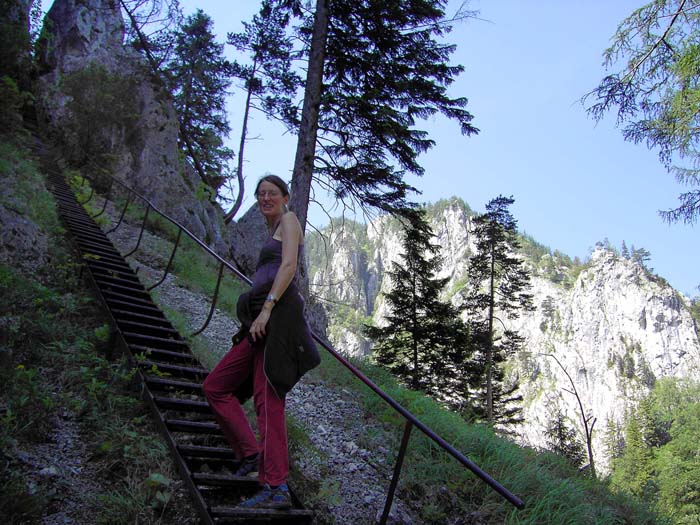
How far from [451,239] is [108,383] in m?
169

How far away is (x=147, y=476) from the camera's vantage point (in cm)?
303

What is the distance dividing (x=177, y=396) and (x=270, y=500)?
1904 mm

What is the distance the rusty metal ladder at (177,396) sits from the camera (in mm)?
2693

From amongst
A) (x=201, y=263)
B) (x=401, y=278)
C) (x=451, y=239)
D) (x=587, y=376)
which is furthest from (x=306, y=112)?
(x=451, y=239)

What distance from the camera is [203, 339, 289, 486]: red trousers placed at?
2615 mm

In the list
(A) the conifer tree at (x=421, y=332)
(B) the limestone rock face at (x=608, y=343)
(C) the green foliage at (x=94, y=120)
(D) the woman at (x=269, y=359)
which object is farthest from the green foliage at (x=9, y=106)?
(B) the limestone rock face at (x=608, y=343)

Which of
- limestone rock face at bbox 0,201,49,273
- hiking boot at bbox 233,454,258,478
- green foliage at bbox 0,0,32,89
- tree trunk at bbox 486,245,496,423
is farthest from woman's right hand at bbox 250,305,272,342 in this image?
tree trunk at bbox 486,245,496,423

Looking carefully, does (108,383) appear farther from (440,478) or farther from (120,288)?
(440,478)

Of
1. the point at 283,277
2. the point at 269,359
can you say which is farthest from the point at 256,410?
the point at 283,277

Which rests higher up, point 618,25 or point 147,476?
point 618,25

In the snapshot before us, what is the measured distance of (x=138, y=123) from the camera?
14.9 meters

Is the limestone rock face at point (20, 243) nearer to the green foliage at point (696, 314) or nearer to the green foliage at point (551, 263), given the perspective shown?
the green foliage at point (696, 314)

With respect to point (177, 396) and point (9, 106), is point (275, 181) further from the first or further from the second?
point (9, 106)

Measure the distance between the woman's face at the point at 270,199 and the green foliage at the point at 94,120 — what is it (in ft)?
41.9
